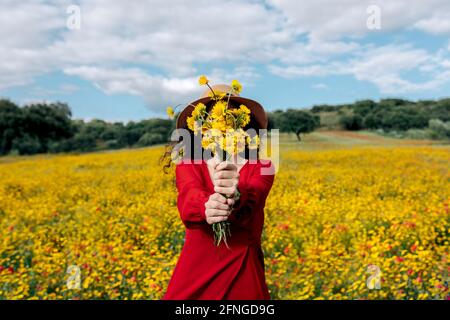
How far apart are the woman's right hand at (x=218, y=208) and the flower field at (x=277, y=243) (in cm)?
253

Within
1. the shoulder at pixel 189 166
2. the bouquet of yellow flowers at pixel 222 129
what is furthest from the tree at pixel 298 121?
the bouquet of yellow flowers at pixel 222 129

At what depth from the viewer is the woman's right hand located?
1.71 meters

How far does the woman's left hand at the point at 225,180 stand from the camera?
1.70 meters

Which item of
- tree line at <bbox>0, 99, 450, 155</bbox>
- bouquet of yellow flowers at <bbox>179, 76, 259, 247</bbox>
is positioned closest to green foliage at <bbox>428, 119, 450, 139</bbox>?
tree line at <bbox>0, 99, 450, 155</bbox>

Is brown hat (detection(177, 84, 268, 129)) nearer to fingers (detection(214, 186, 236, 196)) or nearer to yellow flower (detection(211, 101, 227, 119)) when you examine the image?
yellow flower (detection(211, 101, 227, 119))

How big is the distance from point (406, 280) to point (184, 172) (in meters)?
2.94

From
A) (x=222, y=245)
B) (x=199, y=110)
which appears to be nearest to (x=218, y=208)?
(x=222, y=245)

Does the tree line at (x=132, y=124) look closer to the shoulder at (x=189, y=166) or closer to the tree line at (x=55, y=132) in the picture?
the tree line at (x=55, y=132)

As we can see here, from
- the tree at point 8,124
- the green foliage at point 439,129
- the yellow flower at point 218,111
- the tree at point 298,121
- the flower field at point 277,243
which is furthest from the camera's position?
the tree at point 8,124

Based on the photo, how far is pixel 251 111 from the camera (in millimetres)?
2096

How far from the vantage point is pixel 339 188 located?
8.57 m

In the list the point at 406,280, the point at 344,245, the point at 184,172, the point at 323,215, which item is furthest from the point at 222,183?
the point at 323,215

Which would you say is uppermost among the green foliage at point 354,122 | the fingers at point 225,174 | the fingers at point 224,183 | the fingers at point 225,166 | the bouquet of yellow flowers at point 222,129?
the green foliage at point 354,122
